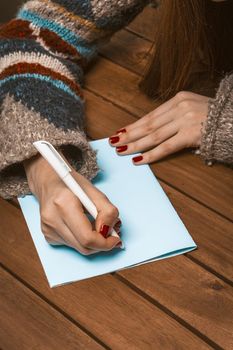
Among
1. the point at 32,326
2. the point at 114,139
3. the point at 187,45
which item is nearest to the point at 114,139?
the point at 114,139

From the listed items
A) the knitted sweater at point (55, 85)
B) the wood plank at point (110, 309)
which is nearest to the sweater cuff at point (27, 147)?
the knitted sweater at point (55, 85)

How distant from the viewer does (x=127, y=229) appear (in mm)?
724

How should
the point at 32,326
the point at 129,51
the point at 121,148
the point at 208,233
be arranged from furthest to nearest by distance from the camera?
the point at 129,51 < the point at 121,148 < the point at 208,233 < the point at 32,326

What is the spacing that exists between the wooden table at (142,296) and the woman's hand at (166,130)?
0.05m

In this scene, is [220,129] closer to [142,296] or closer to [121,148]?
[121,148]

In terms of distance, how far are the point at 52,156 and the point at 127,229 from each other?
0.13 m

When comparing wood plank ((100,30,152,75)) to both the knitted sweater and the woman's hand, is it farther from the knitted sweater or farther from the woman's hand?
the woman's hand

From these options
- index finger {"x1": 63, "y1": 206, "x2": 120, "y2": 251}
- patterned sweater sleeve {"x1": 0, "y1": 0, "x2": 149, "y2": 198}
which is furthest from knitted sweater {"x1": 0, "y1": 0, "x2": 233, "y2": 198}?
index finger {"x1": 63, "y1": 206, "x2": 120, "y2": 251}

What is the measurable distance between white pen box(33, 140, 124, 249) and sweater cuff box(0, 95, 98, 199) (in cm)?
3

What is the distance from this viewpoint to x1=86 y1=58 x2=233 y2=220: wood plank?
788 millimetres

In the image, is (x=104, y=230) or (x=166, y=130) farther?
(x=166, y=130)

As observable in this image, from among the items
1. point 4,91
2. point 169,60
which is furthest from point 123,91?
point 4,91

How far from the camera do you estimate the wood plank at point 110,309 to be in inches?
24.6

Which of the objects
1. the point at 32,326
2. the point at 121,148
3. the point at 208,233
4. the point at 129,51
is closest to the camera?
the point at 32,326
